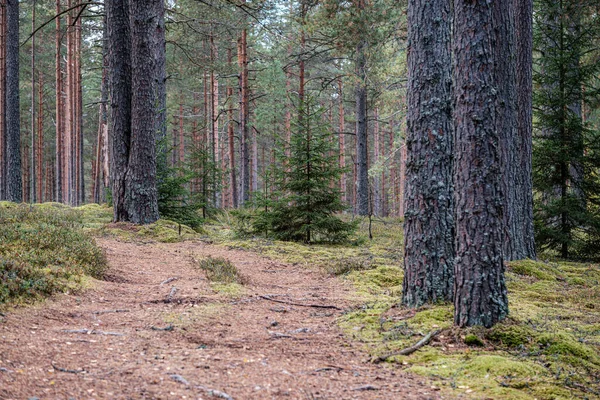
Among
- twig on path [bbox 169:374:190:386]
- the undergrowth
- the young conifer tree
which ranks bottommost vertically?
twig on path [bbox 169:374:190:386]

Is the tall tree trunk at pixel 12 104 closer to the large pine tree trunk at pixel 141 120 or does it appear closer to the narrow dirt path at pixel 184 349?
the large pine tree trunk at pixel 141 120

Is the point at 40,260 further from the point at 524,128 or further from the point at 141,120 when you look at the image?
the point at 524,128

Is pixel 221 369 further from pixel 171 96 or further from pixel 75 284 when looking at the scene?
pixel 171 96

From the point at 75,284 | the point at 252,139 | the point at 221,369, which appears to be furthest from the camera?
the point at 252,139

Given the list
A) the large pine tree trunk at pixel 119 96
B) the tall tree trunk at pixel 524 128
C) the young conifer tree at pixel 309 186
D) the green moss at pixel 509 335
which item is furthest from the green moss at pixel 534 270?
the large pine tree trunk at pixel 119 96

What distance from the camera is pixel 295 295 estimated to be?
6.14 meters

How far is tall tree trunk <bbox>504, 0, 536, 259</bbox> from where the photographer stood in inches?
356

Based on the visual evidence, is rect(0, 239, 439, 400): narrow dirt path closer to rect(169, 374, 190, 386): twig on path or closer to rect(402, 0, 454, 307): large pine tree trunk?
rect(169, 374, 190, 386): twig on path

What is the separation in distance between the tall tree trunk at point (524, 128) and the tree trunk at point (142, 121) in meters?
8.07

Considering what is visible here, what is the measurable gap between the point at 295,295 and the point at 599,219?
856 centimetres

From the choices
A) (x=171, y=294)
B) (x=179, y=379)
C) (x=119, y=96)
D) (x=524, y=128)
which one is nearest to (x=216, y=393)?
(x=179, y=379)

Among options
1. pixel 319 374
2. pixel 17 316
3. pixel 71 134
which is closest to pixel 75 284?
pixel 17 316

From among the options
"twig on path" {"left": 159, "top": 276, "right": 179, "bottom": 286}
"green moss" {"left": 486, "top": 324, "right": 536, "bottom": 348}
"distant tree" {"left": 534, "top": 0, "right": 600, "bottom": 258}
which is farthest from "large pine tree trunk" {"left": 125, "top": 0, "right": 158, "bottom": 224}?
"distant tree" {"left": 534, "top": 0, "right": 600, "bottom": 258}

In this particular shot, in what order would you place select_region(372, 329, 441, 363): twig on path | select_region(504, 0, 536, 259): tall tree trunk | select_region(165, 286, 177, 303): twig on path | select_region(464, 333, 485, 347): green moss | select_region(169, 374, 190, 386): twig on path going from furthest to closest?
select_region(504, 0, 536, 259): tall tree trunk
select_region(165, 286, 177, 303): twig on path
select_region(464, 333, 485, 347): green moss
select_region(372, 329, 441, 363): twig on path
select_region(169, 374, 190, 386): twig on path
